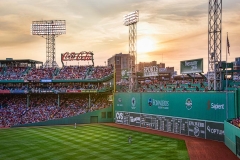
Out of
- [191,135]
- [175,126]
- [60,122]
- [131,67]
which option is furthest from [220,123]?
[60,122]

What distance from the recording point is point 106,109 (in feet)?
173

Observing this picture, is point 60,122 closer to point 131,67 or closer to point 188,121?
point 131,67

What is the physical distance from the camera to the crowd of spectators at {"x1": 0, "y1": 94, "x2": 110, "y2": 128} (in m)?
50.8

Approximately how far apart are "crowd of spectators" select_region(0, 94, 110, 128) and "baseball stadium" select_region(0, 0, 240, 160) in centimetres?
18

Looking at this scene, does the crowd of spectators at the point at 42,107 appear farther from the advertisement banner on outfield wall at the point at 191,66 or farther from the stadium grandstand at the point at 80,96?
the advertisement banner on outfield wall at the point at 191,66

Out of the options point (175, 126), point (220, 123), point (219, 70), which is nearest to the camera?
point (220, 123)

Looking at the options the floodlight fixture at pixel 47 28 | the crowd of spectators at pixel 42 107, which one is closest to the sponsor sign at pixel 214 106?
the crowd of spectators at pixel 42 107

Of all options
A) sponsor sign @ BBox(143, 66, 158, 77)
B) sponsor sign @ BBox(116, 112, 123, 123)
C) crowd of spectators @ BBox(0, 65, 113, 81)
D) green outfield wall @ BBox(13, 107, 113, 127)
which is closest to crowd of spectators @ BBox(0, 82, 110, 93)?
crowd of spectators @ BBox(0, 65, 113, 81)

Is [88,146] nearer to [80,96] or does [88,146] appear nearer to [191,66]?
[191,66]

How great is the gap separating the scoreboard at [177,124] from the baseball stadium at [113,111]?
0.11 metres

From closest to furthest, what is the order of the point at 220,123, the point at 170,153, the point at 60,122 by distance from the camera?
1. the point at 170,153
2. the point at 220,123
3. the point at 60,122

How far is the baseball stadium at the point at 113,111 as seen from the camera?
1102 inches

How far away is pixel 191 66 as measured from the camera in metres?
40.8

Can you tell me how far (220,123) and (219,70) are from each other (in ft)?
21.7
